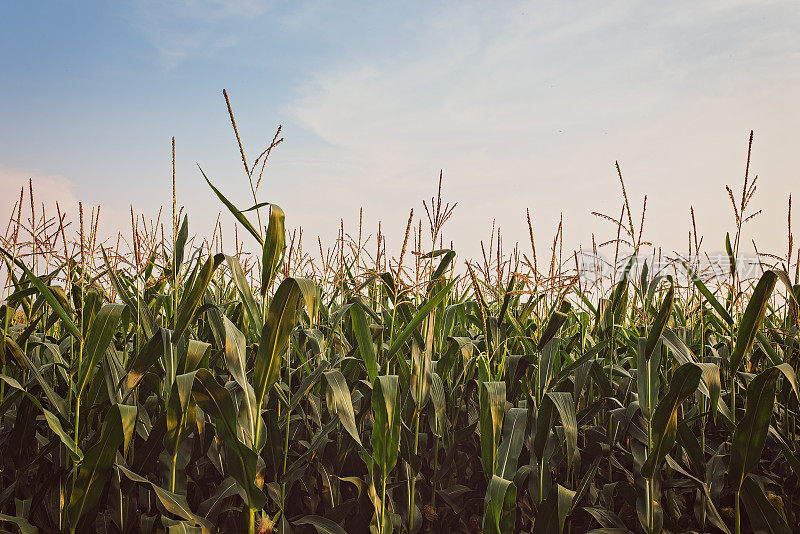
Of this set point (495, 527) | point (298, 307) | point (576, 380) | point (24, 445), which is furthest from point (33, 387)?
point (576, 380)

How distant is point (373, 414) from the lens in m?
2.42

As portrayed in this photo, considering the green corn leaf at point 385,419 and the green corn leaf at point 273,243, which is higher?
the green corn leaf at point 273,243

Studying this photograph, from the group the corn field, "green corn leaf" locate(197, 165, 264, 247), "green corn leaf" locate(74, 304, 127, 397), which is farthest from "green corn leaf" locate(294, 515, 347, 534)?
"green corn leaf" locate(197, 165, 264, 247)

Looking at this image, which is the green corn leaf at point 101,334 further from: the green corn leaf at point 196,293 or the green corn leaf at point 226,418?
the green corn leaf at point 226,418

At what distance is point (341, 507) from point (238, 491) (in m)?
0.40

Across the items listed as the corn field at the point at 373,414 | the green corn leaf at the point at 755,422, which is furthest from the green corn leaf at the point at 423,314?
the green corn leaf at the point at 755,422

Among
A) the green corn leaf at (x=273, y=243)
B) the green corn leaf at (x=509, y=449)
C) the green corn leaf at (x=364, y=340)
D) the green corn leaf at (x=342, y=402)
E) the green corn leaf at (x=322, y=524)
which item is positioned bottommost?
the green corn leaf at (x=322, y=524)

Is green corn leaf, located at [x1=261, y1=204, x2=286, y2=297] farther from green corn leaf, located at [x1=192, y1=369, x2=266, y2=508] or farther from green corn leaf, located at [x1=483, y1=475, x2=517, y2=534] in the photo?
green corn leaf, located at [x1=483, y1=475, x2=517, y2=534]

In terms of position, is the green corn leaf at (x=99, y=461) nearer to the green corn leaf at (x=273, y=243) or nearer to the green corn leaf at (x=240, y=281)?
the green corn leaf at (x=240, y=281)

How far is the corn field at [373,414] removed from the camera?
1.92 metres

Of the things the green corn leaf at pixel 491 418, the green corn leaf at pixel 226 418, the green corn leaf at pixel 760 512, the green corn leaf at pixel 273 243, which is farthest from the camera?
the green corn leaf at pixel 760 512

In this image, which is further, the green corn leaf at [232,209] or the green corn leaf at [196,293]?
the green corn leaf at [196,293]

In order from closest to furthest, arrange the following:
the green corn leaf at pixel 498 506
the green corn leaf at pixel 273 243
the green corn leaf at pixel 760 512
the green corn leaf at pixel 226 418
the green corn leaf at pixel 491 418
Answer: the green corn leaf at pixel 273 243 < the green corn leaf at pixel 226 418 < the green corn leaf at pixel 498 506 < the green corn leaf at pixel 491 418 < the green corn leaf at pixel 760 512

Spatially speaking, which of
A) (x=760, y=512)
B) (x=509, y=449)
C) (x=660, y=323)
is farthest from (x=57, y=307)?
(x=760, y=512)
